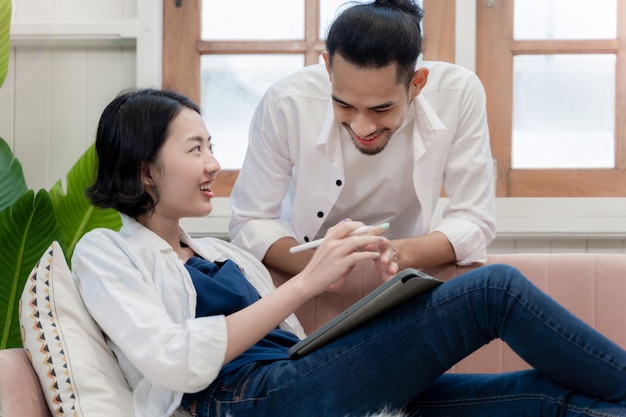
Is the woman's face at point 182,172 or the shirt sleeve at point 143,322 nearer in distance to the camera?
the shirt sleeve at point 143,322

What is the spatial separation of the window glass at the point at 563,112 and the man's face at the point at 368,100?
1115 millimetres

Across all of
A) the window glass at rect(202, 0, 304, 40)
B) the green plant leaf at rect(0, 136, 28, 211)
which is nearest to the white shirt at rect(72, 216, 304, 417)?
the green plant leaf at rect(0, 136, 28, 211)

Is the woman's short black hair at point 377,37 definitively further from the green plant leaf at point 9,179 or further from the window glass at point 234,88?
the green plant leaf at point 9,179

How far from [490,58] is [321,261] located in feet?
5.33

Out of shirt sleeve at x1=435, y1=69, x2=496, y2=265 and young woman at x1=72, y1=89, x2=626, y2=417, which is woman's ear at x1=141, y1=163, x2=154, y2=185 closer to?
young woman at x1=72, y1=89, x2=626, y2=417

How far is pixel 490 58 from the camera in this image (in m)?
2.93

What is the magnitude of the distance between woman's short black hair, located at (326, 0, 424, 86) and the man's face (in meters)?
0.02

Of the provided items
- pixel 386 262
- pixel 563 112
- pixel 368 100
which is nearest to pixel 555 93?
pixel 563 112

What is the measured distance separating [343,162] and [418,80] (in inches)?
11.2

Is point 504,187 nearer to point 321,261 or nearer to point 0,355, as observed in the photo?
point 321,261

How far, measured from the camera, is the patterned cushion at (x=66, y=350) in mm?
1535

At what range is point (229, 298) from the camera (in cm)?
173

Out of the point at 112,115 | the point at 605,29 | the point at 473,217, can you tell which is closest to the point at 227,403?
the point at 112,115

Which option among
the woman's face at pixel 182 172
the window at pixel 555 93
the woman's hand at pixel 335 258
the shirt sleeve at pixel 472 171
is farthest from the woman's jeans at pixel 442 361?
the window at pixel 555 93
